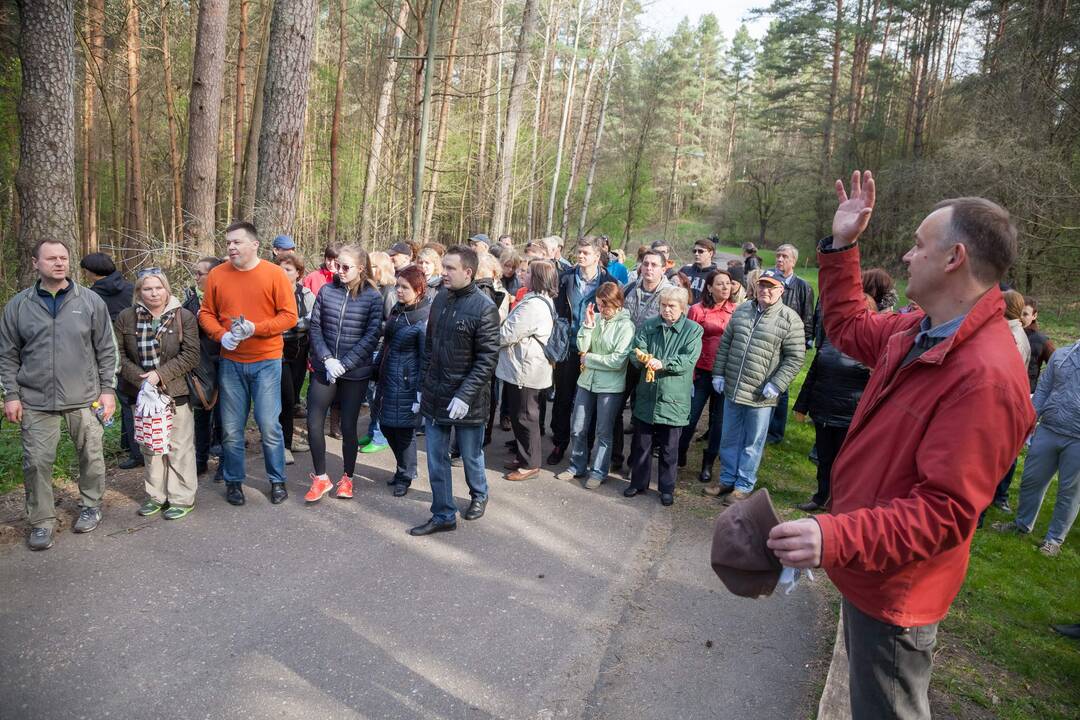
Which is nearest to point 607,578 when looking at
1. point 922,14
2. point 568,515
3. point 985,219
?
point 568,515

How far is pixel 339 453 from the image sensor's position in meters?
6.95

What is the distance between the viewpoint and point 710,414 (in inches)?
Result: 276

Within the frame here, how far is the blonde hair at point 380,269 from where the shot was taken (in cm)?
612

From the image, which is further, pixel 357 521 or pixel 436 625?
pixel 357 521

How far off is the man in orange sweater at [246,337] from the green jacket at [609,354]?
2.83 meters

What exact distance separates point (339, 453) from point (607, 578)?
3.57 metres

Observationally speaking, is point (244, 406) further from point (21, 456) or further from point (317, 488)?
point (21, 456)

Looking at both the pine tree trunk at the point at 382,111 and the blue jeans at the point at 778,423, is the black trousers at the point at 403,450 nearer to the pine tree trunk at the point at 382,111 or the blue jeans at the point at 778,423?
the blue jeans at the point at 778,423

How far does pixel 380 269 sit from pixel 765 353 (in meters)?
3.79

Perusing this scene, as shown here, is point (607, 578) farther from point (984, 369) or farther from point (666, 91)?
point (666, 91)

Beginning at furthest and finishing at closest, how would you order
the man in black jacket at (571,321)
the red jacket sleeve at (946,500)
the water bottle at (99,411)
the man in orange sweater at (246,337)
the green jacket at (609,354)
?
1. the man in black jacket at (571,321)
2. the green jacket at (609,354)
3. the man in orange sweater at (246,337)
4. the water bottle at (99,411)
5. the red jacket sleeve at (946,500)

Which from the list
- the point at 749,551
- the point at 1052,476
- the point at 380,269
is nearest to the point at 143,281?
the point at 380,269

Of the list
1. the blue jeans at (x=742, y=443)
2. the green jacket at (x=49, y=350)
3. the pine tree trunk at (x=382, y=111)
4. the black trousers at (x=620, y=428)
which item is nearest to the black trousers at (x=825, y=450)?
the blue jeans at (x=742, y=443)

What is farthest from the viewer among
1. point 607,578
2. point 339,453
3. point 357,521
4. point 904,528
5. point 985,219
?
point 339,453
